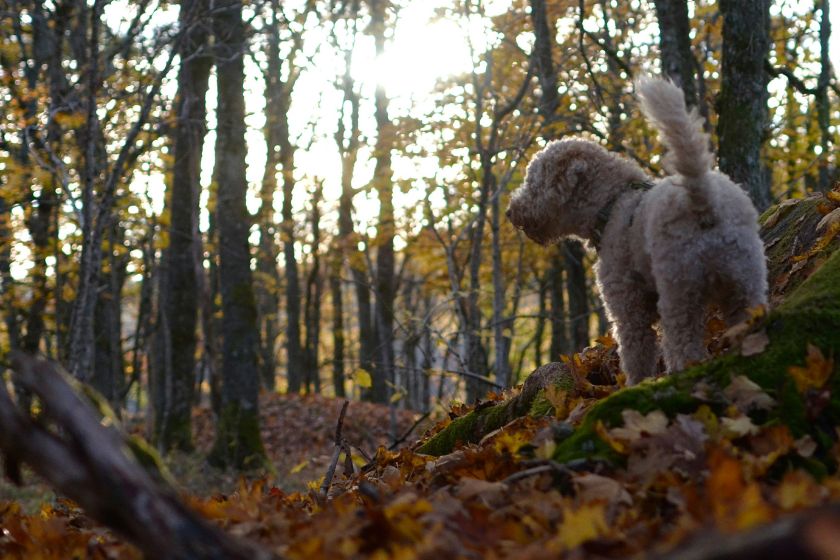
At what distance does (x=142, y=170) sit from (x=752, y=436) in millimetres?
15527

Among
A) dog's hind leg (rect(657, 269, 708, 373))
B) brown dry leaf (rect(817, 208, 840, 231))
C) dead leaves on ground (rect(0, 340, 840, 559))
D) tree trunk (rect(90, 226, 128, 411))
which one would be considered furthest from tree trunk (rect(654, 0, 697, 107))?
tree trunk (rect(90, 226, 128, 411))

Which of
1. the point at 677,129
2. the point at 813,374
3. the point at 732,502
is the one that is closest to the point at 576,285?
the point at 677,129

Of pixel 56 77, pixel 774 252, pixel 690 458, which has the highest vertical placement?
pixel 56 77

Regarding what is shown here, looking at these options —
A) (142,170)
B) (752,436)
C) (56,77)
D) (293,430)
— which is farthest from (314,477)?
(752,436)

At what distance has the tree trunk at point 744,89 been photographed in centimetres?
728

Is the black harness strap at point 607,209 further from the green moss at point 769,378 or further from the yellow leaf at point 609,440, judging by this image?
the yellow leaf at point 609,440

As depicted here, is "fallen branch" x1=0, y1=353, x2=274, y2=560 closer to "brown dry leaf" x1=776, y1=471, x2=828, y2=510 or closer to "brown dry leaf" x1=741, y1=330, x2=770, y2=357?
"brown dry leaf" x1=776, y1=471, x2=828, y2=510

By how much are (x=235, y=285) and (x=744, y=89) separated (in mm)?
8699

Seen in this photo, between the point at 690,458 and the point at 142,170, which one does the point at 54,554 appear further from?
the point at 142,170

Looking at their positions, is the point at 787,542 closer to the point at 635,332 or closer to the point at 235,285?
the point at 635,332

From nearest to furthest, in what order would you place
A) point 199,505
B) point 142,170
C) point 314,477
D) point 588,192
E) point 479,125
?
1. point 199,505
2. point 588,192
3. point 479,125
4. point 314,477
5. point 142,170

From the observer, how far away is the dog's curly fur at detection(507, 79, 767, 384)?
151 inches

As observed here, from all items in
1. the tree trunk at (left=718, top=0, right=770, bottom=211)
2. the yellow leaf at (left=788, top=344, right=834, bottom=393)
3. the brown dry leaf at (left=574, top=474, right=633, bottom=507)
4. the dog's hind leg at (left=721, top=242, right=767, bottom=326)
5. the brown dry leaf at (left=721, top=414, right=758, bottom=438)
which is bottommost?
the brown dry leaf at (left=574, top=474, right=633, bottom=507)

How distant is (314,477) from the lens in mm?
13211
